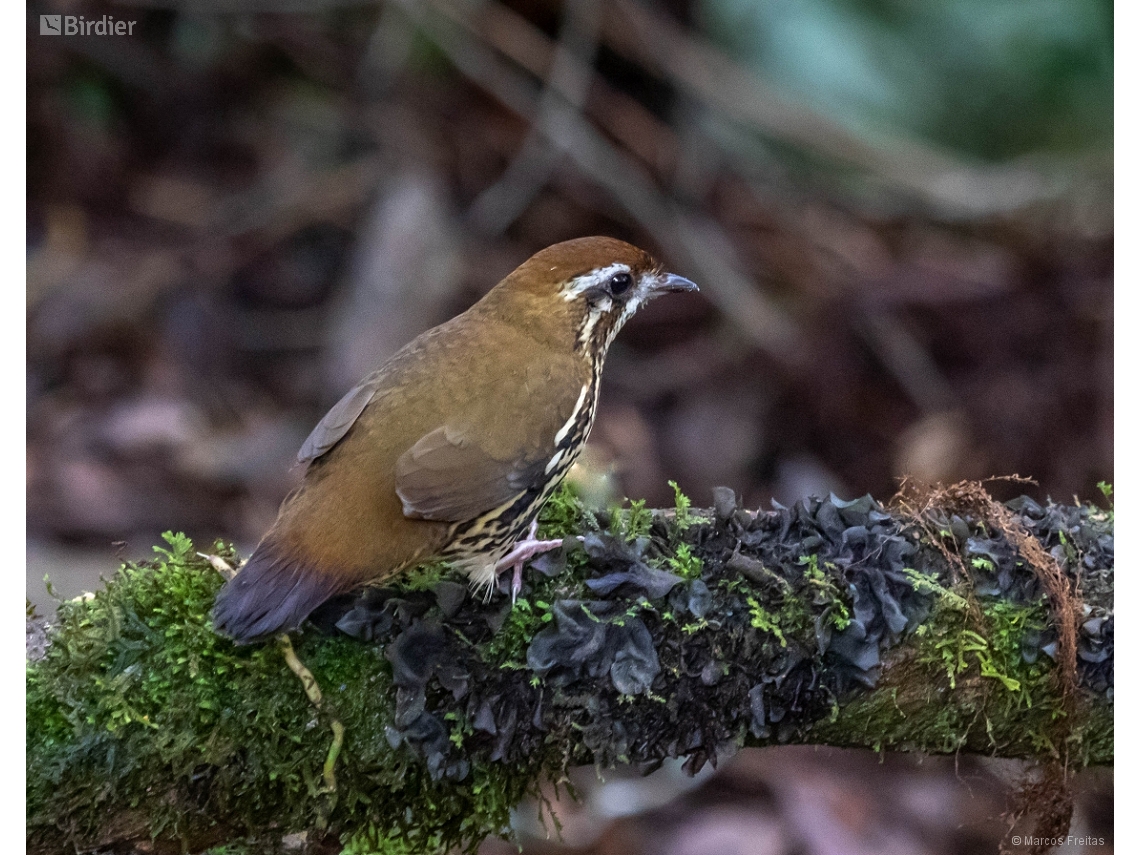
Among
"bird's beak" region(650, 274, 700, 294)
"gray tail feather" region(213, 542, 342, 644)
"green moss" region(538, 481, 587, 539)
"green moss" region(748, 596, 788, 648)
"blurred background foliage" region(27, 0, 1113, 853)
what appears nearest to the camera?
"gray tail feather" region(213, 542, 342, 644)

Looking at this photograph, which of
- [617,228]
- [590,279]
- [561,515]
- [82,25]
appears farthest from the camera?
[617,228]

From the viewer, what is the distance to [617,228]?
481 cm

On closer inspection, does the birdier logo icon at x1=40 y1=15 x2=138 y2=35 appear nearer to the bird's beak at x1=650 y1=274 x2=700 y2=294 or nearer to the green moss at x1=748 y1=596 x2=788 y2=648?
the bird's beak at x1=650 y1=274 x2=700 y2=294

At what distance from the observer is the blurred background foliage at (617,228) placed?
3.86m

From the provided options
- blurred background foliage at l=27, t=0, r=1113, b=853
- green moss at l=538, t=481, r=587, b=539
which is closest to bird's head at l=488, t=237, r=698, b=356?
green moss at l=538, t=481, r=587, b=539

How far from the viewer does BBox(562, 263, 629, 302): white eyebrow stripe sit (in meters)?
2.50

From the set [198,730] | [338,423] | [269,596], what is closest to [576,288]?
[338,423]

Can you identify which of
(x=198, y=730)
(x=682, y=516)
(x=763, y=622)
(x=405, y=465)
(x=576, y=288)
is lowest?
(x=198, y=730)

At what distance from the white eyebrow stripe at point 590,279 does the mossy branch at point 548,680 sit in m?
0.61

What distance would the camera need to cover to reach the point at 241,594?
1.94 metres

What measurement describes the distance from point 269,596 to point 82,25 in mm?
2236

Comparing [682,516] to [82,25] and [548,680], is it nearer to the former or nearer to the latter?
[548,680]

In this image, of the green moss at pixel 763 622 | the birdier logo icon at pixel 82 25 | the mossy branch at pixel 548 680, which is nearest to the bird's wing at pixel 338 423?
the mossy branch at pixel 548 680

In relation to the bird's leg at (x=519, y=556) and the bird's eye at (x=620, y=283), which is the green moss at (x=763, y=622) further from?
the bird's eye at (x=620, y=283)
